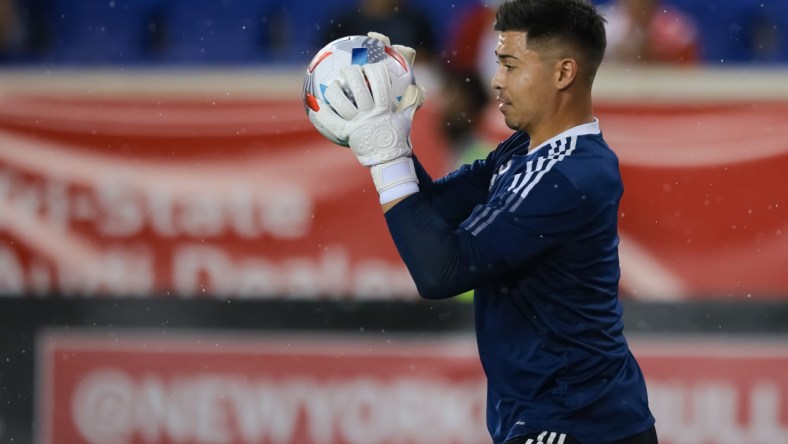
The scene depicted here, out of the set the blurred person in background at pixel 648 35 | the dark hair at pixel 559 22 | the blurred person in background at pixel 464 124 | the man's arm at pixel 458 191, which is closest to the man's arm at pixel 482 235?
the dark hair at pixel 559 22

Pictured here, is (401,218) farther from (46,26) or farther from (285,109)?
(46,26)

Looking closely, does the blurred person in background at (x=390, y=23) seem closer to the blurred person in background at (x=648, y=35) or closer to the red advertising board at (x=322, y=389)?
the blurred person in background at (x=648, y=35)

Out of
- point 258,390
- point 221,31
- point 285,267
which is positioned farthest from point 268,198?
point 221,31

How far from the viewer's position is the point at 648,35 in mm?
6355

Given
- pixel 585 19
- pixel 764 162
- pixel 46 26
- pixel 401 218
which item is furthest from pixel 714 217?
pixel 46 26

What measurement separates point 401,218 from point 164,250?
9.40ft

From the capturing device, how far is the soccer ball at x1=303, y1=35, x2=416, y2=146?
308cm

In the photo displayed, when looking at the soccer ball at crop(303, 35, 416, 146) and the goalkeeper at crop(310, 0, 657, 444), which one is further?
the soccer ball at crop(303, 35, 416, 146)

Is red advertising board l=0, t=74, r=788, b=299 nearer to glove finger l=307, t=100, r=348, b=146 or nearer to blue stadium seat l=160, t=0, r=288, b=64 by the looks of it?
blue stadium seat l=160, t=0, r=288, b=64

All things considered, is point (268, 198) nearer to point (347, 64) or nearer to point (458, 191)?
point (458, 191)

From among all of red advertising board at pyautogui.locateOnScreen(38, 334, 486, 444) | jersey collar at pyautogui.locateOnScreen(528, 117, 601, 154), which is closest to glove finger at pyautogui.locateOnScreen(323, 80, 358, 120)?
jersey collar at pyautogui.locateOnScreen(528, 117, 601, 154)

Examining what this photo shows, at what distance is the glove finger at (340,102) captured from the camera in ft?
9.79

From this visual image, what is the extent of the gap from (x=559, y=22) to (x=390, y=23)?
3.54 meters

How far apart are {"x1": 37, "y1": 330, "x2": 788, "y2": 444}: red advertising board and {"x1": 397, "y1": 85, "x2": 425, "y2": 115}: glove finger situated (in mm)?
2350
